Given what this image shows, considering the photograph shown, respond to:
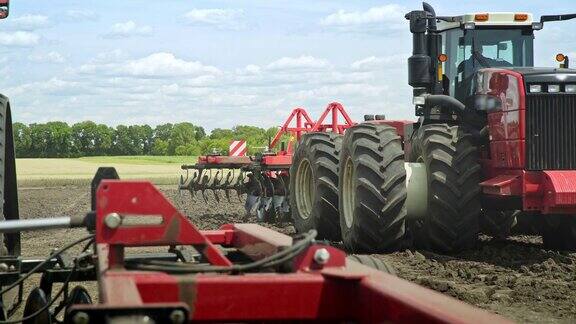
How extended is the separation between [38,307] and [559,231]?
7018 millimetres

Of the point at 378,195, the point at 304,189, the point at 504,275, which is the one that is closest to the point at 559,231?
the point at 378,195

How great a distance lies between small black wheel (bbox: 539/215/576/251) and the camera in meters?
10.8

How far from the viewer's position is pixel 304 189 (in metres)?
13.3

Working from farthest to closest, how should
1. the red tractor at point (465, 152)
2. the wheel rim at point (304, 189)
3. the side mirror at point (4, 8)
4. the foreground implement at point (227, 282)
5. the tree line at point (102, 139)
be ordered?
the tree line at point (102, 139)
the wheel rim at point (304, 189)
the red tractor at point (465, 152)
the side mirror at point (4, 8)
the foreground implement at point (227, 282)

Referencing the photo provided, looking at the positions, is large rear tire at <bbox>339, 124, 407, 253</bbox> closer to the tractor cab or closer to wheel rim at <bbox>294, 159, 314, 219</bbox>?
the tractor cab

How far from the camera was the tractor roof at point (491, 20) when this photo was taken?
11.2 m

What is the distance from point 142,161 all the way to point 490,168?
4986cm

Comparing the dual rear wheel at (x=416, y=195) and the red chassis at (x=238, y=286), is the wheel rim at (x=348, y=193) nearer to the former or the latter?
the dual rear wheel at (x=416, y=195)

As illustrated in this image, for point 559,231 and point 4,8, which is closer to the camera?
point 4,8

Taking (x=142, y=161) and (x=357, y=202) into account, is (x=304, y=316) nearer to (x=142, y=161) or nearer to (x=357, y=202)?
(x=357, y=202)

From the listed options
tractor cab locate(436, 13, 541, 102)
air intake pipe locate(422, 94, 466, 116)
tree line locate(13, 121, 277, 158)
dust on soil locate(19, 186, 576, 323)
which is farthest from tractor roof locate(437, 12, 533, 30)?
tree line locate(13, 121, 277, 158)

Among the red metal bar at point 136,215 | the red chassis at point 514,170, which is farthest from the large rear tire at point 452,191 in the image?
the red metal bar at point 136,215

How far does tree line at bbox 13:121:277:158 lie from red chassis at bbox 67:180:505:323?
55.0 metres

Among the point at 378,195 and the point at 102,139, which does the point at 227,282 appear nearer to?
the point at 378,195
